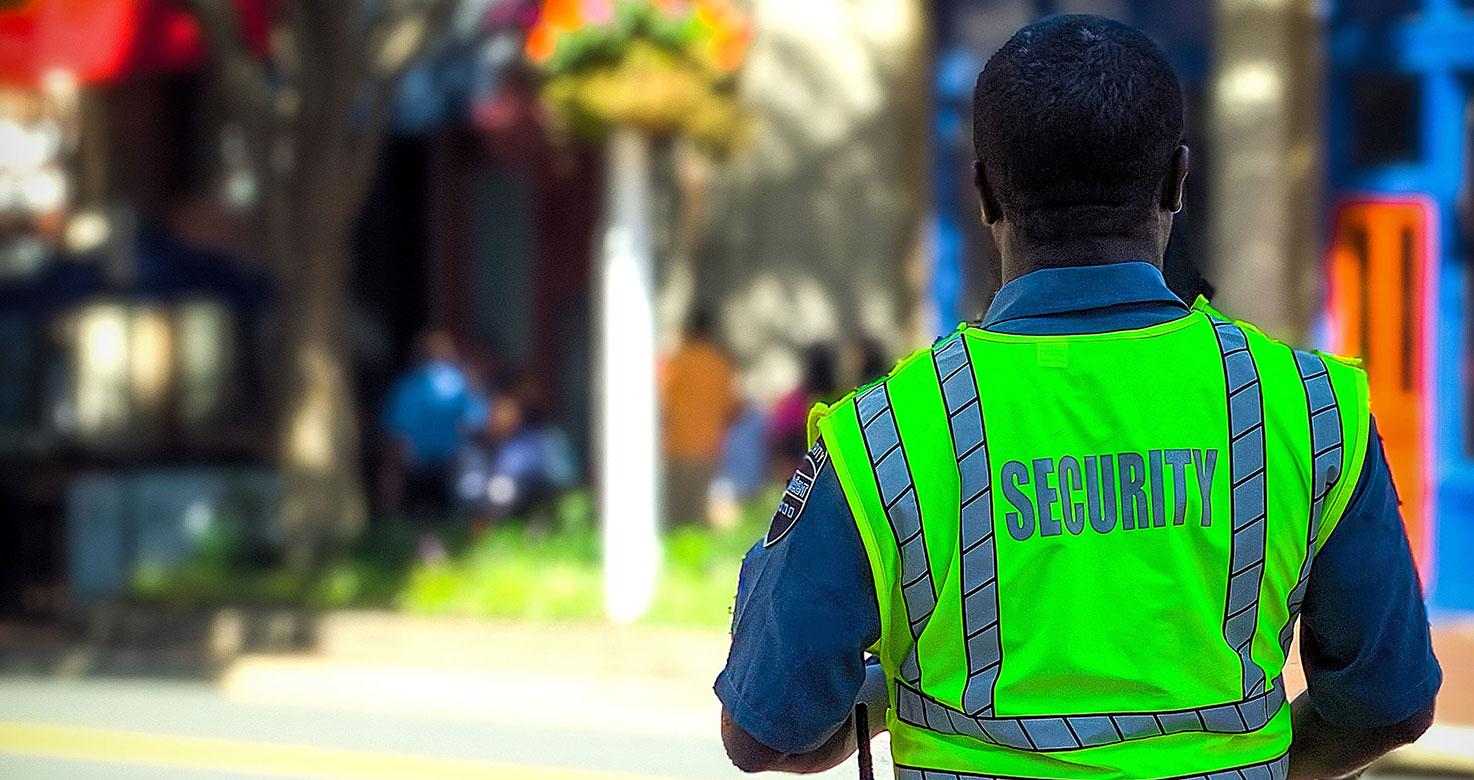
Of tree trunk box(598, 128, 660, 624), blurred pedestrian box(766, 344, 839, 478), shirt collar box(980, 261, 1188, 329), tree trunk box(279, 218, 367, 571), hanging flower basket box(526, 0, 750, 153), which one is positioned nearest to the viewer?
shirt collar box(980, 261, 1188, 329)

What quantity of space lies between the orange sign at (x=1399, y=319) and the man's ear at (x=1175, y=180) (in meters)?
11.5

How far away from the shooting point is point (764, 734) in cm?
199

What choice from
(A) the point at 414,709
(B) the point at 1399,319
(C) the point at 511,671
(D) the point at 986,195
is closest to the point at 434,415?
(C) the point at 511,671

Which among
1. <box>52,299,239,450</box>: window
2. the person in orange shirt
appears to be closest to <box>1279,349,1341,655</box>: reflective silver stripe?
the person in orange shirt

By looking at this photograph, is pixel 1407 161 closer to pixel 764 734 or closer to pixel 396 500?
pixel 396 500

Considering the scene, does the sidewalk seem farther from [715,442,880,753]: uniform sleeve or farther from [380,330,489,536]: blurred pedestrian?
[715,442,880,753]: uniform sleeve

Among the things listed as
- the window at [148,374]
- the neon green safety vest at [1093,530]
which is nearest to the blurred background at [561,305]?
the window at [148,374]

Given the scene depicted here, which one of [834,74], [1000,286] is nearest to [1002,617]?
[1000,286]

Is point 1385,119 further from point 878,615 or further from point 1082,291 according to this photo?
point 878,615

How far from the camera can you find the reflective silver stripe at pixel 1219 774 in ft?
6.31

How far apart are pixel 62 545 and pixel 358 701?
5128 mm

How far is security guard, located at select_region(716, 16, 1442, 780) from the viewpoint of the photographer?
1904 mm

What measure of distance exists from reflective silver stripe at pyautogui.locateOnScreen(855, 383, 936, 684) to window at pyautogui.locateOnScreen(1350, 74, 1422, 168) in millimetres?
12223

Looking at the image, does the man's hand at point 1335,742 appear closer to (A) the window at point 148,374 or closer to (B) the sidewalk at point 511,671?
(B) the sidewalk at point 511,671
